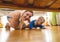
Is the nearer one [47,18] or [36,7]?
[36,7]

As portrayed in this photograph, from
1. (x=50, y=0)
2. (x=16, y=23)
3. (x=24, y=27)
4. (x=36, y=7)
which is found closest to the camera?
(x=50, y=0)

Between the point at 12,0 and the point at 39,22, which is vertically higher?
the point at 12,0

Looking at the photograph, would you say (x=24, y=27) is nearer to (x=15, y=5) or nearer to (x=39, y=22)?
(x=39, y=22)

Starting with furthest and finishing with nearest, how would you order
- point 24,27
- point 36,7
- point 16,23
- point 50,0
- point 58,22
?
point 58,22
point 24,27
point 16,23
point 36,7
point 50,0

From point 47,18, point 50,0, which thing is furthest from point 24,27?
point 50,0

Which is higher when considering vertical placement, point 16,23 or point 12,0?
point 12,0

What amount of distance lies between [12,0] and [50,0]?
0.16 metres

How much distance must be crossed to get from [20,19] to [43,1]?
3.91ft

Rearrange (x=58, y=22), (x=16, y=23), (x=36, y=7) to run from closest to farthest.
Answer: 1. (x=36, y=7)
2. (x=16, y=23)
3. (x=58, y=22)

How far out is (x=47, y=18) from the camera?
9.37 ft

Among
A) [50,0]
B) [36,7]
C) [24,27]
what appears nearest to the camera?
Answer: [50,0]

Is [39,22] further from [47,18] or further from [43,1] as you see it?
[43,1]

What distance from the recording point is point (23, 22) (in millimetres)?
1727

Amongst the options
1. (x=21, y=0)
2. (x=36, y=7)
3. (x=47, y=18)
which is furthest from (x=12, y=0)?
(x=47, y=18)
